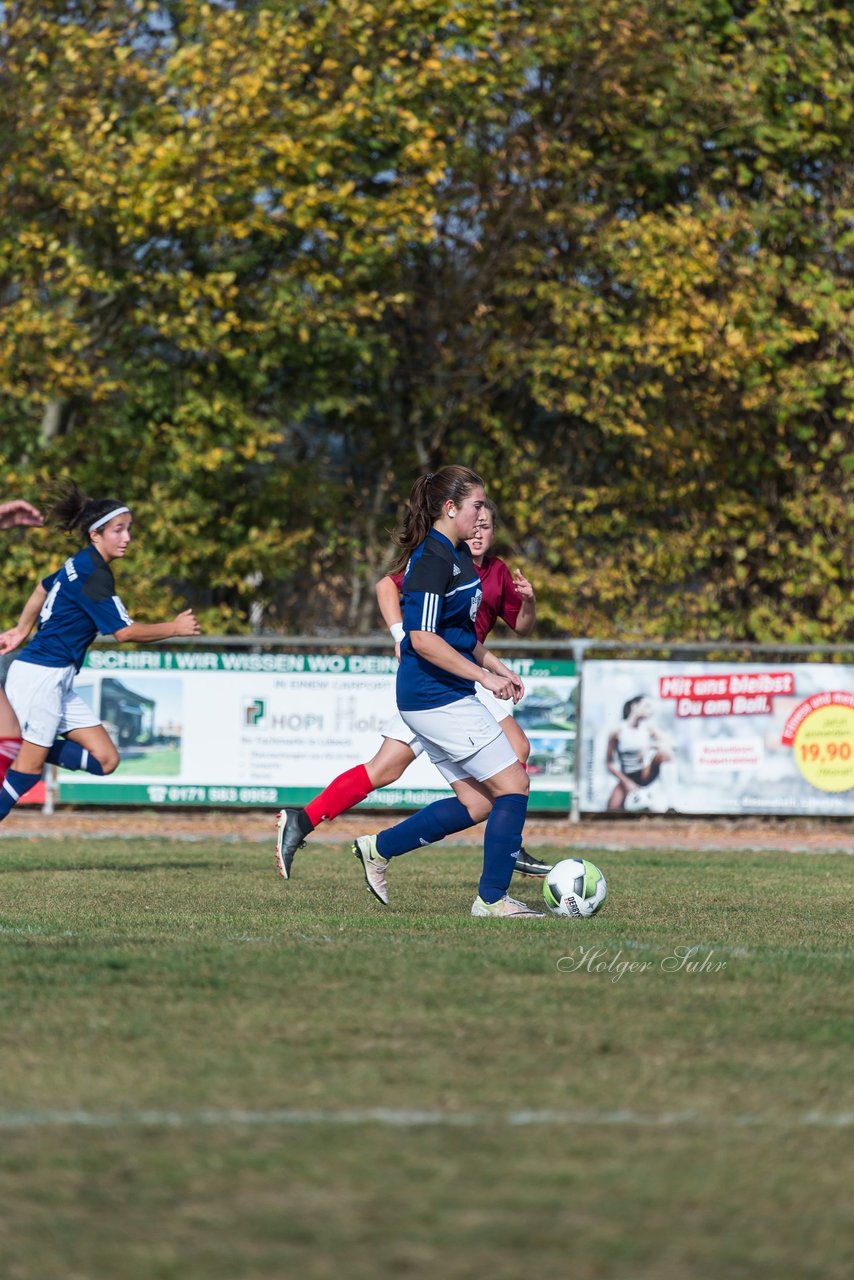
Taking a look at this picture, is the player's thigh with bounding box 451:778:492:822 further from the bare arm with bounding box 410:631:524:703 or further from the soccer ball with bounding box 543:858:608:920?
the bare arm with bounding box 410:631:524:703

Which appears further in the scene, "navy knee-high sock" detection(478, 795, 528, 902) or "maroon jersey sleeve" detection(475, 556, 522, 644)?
"maroon jersey sleeve" detection(475, 556, 522, 644)

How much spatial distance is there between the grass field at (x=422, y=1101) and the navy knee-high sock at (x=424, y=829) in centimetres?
87

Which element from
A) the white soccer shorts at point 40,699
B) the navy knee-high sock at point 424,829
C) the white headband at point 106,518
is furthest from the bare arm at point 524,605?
the white soccer shorts at point 40,699

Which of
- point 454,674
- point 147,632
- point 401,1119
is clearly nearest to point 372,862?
point 454,674

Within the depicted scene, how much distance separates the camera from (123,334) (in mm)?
17078

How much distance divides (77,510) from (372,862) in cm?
289

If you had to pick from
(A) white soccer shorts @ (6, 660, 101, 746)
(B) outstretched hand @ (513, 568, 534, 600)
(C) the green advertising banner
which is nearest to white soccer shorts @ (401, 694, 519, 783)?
(B) outstretched hand @ (513, 568, 534, 600)

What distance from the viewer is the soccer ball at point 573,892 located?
7.76 m

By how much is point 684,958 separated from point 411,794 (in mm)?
9067

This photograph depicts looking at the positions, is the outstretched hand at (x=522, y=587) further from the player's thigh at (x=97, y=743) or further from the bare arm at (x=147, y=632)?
the player's thigh at (x=97, y=743)

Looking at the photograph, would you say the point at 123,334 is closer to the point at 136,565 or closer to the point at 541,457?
the point at 136,565

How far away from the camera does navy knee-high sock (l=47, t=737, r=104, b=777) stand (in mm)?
10070

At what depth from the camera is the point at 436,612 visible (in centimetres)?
758

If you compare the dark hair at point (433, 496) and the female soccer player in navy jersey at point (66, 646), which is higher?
the dark hair at point (433, 496)
